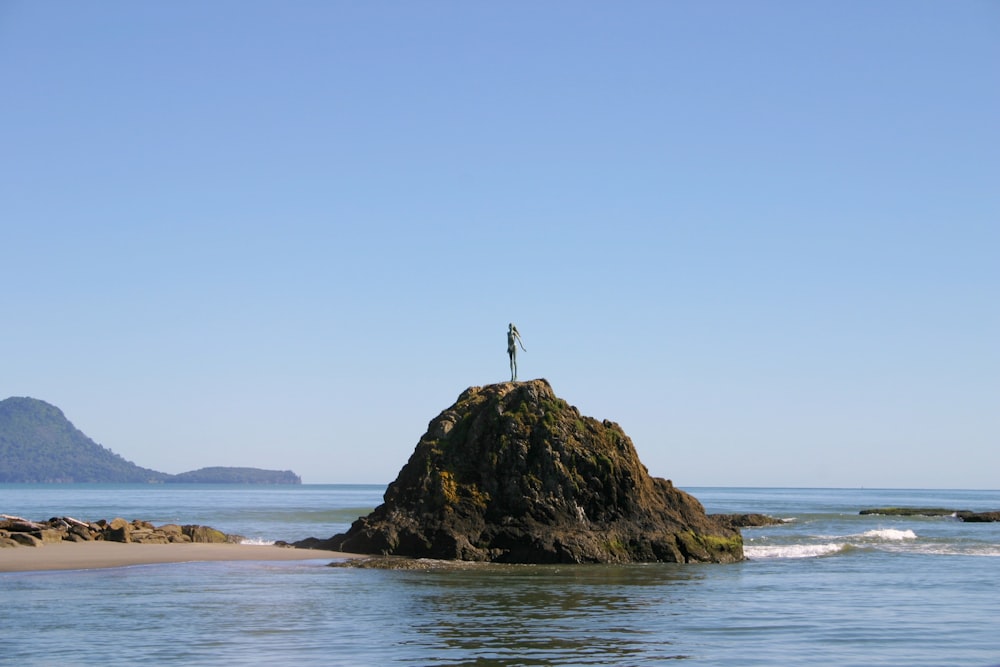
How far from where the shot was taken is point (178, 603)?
25344 millimetres

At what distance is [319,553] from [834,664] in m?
22.5

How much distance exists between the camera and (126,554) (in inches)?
1444

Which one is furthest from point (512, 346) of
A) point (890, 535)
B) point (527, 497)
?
point (890, 535)

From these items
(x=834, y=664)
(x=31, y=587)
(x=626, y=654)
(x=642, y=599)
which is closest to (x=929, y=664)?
(x=834, y=664)

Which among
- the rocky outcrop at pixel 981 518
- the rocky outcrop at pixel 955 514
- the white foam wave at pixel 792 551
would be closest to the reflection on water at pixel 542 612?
the white foam wave at pixel 792 551

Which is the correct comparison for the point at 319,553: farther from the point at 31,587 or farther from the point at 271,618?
the point at 271,618

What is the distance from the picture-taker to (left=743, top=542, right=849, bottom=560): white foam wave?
43094 millimetres

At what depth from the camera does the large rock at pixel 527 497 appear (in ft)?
115

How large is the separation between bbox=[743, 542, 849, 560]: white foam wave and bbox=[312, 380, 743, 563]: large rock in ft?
20.5

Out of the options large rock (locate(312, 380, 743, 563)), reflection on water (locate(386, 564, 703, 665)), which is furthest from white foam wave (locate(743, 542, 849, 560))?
reflection on water (locate(386, 564, 703, 665))

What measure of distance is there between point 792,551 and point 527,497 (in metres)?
15.7

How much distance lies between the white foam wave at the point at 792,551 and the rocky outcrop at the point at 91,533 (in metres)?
A: 21.9

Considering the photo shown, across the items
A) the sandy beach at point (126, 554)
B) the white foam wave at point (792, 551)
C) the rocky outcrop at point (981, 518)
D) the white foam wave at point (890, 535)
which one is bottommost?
the rocky outcrop at point (981, 518)

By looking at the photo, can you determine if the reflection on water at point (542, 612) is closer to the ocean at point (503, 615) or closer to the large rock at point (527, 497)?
the ocean at point (503, 615)
